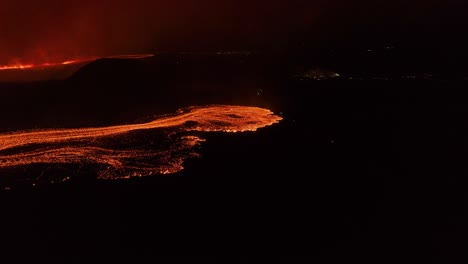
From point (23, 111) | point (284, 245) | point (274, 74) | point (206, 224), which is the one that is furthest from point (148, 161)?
point (274, 74)

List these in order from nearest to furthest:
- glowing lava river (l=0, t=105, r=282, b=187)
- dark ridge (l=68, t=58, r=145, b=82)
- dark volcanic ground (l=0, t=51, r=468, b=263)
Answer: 1. dark volcanic ground (l=0, t=51, r=468, b=263)
2. glowing lava river (l=0, t=105, r=282, b=187)
3. dark ridge (l=68, t=58, r=145, b=82)

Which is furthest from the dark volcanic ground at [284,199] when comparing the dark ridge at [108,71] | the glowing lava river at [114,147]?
the dark ridge at [108,71]

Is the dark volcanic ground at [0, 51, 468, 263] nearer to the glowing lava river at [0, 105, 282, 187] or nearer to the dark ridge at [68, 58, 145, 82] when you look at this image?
the glowing lava river at [0, 105, 282, 187]

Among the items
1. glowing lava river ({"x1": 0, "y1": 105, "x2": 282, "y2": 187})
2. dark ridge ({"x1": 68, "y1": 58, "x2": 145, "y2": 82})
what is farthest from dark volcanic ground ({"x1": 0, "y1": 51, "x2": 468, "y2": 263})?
dark ridge ({"x1": 68, "y1": 58, "x2": 145, "y2": 82})

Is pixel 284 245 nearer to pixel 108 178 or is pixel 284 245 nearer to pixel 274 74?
pixel 108 178

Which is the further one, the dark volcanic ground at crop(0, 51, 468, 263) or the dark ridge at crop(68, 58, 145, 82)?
the dark ridge at crop(68, 58, 145, 82)

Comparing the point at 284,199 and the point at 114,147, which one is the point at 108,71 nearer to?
the point at 114,147
